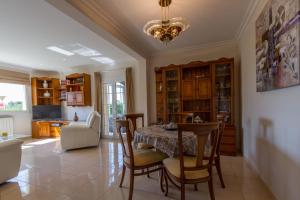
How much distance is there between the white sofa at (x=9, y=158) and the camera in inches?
97.3

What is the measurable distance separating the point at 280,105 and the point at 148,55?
3.59 metres

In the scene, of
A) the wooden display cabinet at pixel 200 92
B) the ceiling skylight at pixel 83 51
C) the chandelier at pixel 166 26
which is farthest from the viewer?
the ceiling skylight at pixel 83 51

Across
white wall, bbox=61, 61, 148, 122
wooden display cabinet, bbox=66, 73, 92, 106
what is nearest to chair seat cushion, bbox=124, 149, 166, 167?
white wall, bbox=61, 61, 148, 122

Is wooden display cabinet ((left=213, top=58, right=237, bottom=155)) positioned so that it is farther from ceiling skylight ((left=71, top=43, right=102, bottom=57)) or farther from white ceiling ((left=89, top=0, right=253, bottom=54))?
ceiling skylight ((left=71, top=43, right=102, bottom=57))

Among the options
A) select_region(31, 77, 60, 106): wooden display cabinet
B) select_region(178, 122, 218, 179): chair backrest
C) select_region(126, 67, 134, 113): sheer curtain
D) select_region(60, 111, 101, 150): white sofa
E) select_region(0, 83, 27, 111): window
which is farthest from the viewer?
select_region(31, 77, 60, 106): wooden display cabinet

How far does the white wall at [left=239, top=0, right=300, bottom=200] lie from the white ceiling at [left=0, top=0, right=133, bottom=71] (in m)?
2.98

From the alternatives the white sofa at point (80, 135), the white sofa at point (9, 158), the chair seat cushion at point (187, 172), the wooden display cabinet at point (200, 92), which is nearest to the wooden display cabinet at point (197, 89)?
the wooden display cabinet at point (200, 92)

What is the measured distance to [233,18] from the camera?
2.96m

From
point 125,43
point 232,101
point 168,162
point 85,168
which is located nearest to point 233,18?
point 232,101

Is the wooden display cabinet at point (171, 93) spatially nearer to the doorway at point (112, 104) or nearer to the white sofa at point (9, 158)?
the doorway at point (112, 104)

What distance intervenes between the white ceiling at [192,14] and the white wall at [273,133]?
330mm

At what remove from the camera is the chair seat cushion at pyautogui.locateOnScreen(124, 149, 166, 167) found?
7.04 ft

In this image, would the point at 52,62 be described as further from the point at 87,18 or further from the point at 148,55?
the point at 87,18

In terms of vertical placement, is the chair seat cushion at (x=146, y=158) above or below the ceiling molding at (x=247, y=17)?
below
